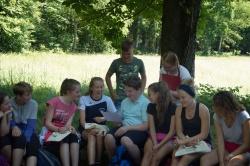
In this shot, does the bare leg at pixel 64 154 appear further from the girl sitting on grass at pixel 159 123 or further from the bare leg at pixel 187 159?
the bare leg at pixel 187 159

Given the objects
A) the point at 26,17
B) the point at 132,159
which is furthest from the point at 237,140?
the point at 26,17

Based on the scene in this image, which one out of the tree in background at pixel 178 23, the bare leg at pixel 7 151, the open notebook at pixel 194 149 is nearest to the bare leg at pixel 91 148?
the bare leg at pixel 7 151

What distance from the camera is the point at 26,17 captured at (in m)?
38.8

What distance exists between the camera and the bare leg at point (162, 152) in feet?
17.0

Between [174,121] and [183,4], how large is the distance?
3.04 metres

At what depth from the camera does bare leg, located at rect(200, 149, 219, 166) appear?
4.90 meters

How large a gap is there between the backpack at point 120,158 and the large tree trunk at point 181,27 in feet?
9.63

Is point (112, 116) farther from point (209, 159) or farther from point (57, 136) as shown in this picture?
point (209, 159)

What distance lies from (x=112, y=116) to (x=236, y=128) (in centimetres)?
165

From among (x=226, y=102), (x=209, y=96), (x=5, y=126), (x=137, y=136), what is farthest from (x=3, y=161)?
(x=209, y=96)

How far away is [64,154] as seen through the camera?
533 centimetres

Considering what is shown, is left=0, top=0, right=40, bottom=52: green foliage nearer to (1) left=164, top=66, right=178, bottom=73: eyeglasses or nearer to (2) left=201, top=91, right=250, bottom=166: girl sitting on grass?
(1) left=164, top=66, right=178, bottom=73: eyeglasses

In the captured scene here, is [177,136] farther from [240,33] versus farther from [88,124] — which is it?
[240,33]

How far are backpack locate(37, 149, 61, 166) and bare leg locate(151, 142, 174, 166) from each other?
3.87 ft
